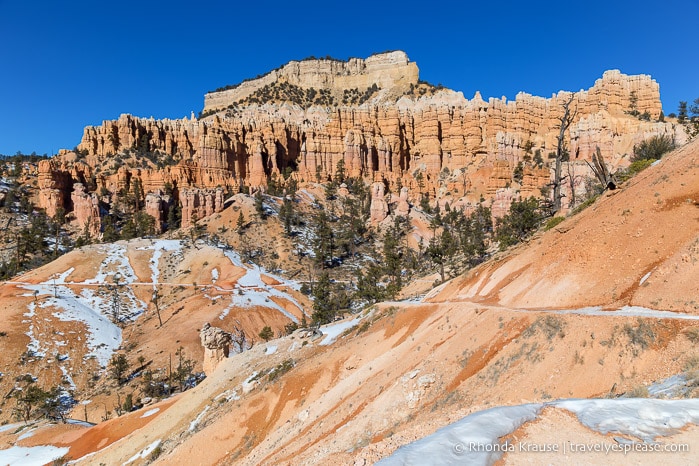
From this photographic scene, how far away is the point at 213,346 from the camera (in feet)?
115

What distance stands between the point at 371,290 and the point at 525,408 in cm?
3878

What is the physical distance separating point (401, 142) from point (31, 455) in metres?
101

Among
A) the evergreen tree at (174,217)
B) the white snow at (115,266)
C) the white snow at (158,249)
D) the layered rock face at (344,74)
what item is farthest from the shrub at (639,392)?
the layered rock face at (344,74)

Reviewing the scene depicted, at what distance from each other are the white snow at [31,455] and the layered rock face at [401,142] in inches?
2316

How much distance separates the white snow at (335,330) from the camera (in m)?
28.1

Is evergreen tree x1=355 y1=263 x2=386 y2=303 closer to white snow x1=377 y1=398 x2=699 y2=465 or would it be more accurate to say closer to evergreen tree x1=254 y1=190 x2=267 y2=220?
evergreen tree x1=254 y1=190 x2=267 y2=220

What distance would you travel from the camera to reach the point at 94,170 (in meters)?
99.8

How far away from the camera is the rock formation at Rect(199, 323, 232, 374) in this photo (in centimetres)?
3500

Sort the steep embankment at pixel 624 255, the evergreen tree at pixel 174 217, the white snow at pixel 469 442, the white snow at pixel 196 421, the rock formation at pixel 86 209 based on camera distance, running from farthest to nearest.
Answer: the rock formation at pixel 86 209
the evergreen tree at pixel 174 217
the white snow at pixel 196 421
the steep embankment at pixel 624 255
the white snow at pixel 469 442

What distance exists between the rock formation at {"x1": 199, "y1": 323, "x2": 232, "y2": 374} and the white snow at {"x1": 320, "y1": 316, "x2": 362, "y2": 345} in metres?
9.72

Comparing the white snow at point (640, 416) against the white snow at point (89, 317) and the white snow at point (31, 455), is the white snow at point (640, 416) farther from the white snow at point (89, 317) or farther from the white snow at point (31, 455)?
the white snow at point (89, 317)

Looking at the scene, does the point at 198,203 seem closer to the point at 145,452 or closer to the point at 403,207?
the point at 403,207

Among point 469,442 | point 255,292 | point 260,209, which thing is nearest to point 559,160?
point 469,442

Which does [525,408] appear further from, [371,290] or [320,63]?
[320,63]
